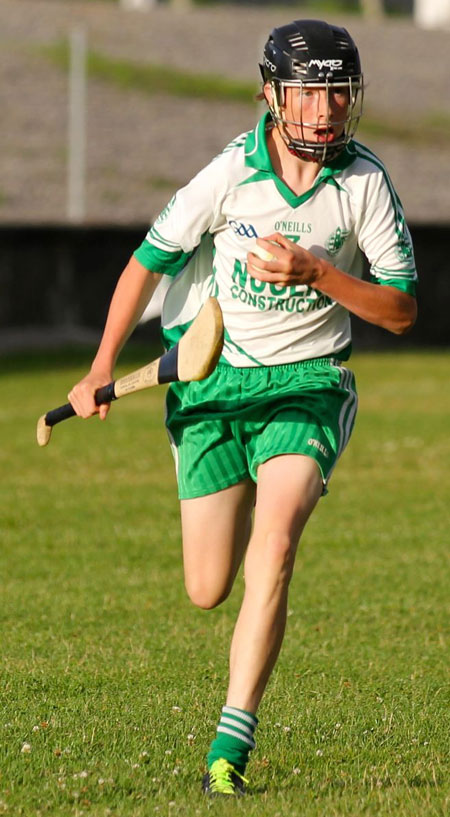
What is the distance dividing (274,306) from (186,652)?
→ 201 cm

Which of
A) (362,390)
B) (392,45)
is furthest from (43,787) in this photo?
(392,45)

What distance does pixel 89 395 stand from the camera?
15.8 feet

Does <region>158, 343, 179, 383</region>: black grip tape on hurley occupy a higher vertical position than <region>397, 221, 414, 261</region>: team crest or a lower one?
lower

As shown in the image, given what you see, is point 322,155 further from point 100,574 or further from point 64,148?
point 64,148

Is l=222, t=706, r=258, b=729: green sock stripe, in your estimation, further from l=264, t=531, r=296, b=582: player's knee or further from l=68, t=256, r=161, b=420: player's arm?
l=68, t=256, r=161, b=420: player's arm

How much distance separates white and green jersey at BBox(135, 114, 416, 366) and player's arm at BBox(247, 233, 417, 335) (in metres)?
0.12

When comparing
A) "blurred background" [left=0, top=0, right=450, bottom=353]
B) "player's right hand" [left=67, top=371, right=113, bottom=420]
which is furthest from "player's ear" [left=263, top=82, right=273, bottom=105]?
"blurred background" [left=0, top=0, right=450, bottom=353]

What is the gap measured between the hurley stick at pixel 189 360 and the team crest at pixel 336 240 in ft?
1.62

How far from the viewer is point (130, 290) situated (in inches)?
194

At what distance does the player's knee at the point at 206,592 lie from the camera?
16.4 ft

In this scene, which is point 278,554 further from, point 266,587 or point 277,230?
point 277,230

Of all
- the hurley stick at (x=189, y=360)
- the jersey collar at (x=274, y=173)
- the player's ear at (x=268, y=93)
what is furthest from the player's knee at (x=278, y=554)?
the player's ear at (x=268, y=93)

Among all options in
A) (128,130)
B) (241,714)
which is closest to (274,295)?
(241,714)

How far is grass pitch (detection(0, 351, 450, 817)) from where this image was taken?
14.4ft
